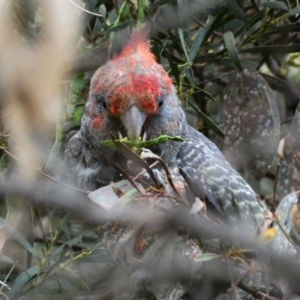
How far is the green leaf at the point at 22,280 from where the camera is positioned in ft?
6.33

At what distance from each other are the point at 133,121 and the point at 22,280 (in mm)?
590

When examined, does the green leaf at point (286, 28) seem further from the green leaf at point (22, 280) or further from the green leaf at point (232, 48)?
the green leaf at point (22, 280)

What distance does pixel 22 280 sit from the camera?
197 centimetres

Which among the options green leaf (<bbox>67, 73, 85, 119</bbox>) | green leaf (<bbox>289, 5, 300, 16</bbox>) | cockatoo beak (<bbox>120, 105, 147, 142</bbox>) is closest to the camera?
cockatoo beak (<bbox>120, 105, 147, 142</bbox>)

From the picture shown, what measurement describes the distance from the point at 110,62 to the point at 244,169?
2.26ft

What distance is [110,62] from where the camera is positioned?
2045mm

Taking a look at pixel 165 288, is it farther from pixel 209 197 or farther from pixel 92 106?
pixel 92 106

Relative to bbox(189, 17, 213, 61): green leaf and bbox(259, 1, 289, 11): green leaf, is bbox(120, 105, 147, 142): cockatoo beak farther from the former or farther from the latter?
bbox(259, 1, 289, 11): green leaf

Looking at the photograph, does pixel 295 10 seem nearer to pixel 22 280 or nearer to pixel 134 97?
pixel 134 97

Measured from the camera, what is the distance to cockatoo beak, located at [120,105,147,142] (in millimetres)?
1882

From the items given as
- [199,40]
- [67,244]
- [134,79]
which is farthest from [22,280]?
[199,40]

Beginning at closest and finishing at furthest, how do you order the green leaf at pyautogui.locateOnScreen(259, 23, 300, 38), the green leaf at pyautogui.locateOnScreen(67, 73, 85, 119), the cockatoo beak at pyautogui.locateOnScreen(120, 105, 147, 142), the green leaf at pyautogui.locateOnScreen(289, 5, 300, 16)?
the cockatoo beak at pyautogui.locateOnScreen(120, 105, 147, 142) → the green leaf at pyautogui.locateOnScreen(67, 73, 85, 119) → the green leaf at pyautogui.locateOnScreen(289, 5, 300, 16) → the green leaf at pyautogui.locateOnScreen(259, 23, 300, 38)

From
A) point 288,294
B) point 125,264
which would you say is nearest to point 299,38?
point 125,264

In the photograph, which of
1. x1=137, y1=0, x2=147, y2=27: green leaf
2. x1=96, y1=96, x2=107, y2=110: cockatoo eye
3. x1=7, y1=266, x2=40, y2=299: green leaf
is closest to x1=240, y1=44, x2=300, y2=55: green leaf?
x1=137, y1=0, x2=147, y2=27: green leaf
